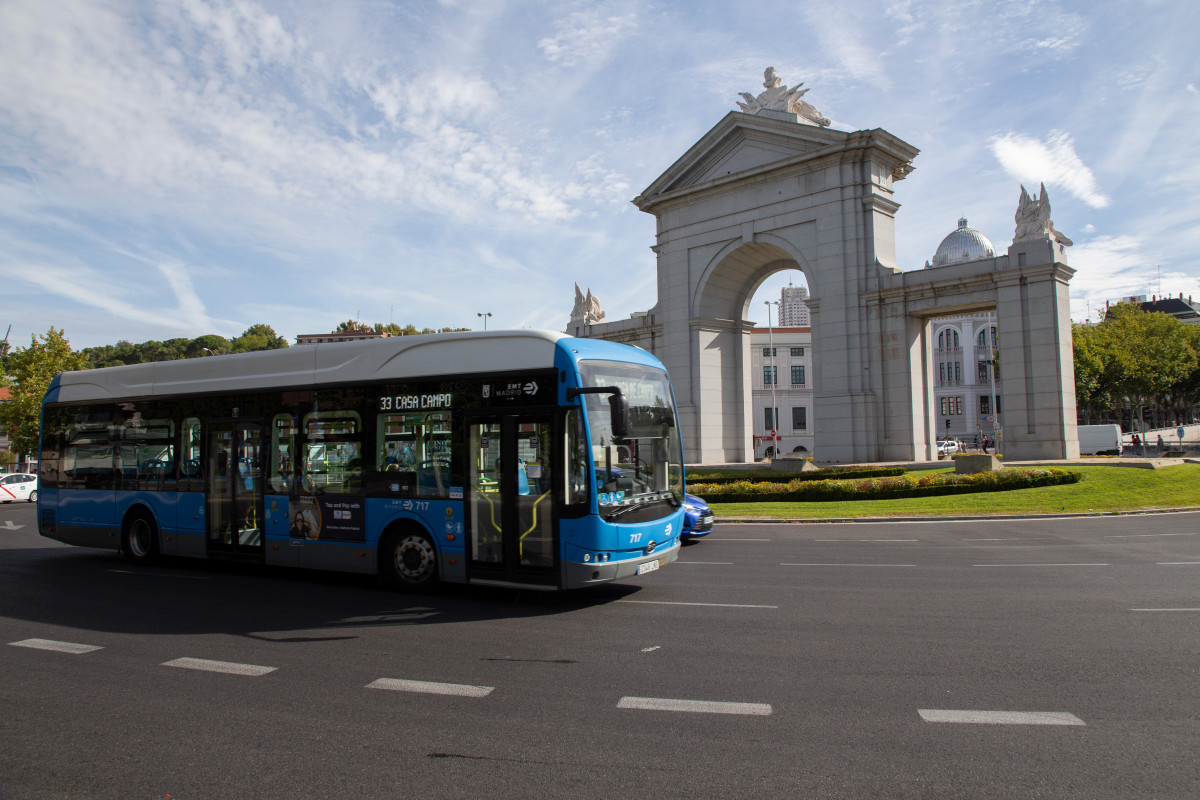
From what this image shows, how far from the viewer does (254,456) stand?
34.8 feet

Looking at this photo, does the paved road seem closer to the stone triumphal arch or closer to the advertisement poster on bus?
the advertisement poster on bus

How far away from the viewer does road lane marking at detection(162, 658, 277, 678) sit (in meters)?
6.10

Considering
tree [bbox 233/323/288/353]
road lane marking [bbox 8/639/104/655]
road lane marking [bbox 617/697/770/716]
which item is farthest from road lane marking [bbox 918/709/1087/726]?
tree [bbox 233/323/288/353]

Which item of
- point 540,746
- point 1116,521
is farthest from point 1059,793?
point 1116,521

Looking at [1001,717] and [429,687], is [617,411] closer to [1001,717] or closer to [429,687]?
[429,687]

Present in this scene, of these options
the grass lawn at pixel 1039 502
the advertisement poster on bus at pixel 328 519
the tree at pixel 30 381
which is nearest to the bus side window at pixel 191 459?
the advertisement poster on bus at pixel 328 519

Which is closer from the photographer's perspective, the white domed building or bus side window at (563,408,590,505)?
bus side window at (563,408,590,505)

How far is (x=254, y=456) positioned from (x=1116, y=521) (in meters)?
17.7

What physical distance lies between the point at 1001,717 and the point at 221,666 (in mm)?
6159

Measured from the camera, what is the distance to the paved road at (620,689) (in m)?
4.03

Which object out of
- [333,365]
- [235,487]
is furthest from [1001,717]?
[235,487]

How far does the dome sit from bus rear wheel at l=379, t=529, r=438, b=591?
7030cm

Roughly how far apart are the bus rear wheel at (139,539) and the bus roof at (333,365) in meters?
2.13

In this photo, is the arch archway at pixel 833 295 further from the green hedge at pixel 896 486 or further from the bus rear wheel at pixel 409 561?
the bus rear wheel at pixel 409 561
